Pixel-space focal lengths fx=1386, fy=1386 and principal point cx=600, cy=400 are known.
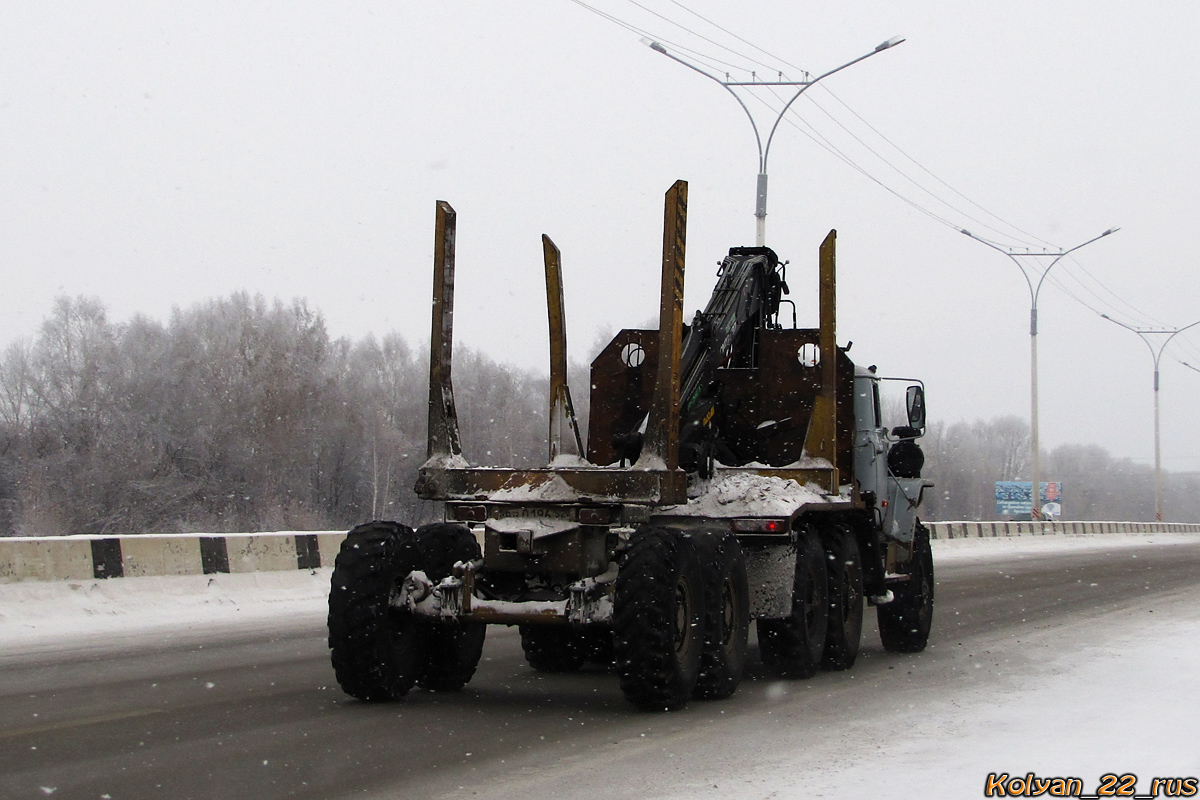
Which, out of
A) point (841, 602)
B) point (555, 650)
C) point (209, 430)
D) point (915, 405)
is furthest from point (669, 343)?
point (209, 430)

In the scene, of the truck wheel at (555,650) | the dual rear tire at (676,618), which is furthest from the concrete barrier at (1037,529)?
the dual rear tire at (676,618)

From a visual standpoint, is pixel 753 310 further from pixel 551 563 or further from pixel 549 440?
pixel 551 563

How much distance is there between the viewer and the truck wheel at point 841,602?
36.8 feet

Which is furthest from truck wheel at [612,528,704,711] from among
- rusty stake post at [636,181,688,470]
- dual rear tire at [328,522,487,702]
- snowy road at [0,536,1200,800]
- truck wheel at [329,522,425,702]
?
truck wheel at [329,522,425,702]

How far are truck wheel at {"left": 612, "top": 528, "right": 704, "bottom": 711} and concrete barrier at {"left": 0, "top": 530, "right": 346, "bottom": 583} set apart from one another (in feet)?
21.4

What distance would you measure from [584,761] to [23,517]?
4055 centimetres

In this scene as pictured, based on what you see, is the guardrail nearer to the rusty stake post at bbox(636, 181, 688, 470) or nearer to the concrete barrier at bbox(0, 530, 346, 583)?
the concrete barrier at bbox(0, 530, 346, 583)

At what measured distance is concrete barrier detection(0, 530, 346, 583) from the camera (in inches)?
494

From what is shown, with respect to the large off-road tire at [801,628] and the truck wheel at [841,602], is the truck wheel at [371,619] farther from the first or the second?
the truck wheel at [841,602]

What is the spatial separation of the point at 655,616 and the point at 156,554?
7.40 metres

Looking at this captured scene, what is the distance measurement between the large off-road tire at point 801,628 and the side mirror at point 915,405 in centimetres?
248

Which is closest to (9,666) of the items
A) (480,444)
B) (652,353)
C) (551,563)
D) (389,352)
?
(551,563)

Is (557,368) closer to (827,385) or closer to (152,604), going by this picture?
(827,385)

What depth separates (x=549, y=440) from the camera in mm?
11039
